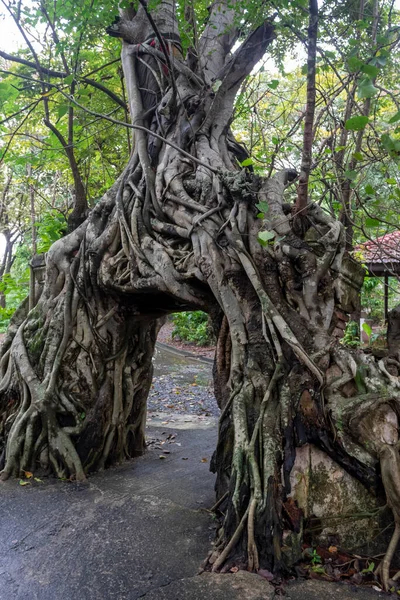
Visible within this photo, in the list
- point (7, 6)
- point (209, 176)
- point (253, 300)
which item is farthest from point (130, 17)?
point (253, 300)

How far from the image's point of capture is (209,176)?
4902 millimetres

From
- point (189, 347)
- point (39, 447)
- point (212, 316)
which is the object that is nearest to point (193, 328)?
point (189, 347)

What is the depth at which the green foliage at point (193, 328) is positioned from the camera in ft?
57.5

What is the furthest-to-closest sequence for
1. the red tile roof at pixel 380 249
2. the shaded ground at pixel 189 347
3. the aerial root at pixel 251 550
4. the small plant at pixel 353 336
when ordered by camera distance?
the shaded ground at pixel 189 347, the small plant at pixel 353 336, the red tile roof at pixel 380 249, the aerial root at pixel 251 550

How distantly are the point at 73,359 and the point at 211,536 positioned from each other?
260cm

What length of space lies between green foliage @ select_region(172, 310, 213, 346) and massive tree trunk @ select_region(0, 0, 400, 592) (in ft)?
36.6

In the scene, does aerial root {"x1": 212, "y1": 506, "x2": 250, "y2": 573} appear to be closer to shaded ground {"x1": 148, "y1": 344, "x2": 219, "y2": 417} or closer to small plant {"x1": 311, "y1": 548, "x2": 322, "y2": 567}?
small plant {"x1": 311, "y1": 548, "x2": 322, "y2": 567}

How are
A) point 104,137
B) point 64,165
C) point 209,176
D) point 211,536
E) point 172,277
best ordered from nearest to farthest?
point 211,536
point 172,277
point 209,176
point 104,137
point 64,165

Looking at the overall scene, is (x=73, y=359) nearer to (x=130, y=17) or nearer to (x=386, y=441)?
(x=386, y=441)

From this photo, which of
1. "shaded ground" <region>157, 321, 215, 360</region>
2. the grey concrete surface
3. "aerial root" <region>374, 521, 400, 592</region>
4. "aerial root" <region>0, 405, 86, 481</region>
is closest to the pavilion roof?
"aerial root" <region>374, 521, 400, 592</region>

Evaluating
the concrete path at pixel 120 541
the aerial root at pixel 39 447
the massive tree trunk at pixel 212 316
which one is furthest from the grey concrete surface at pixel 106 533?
the massive tree trunk at pixel 212 316

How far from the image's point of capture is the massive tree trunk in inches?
134

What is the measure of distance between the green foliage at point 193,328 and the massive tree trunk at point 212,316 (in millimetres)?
11153

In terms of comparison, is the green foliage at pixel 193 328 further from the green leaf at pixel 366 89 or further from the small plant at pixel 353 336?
the green leaf at pixel 366 89
